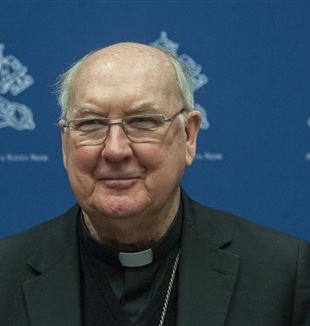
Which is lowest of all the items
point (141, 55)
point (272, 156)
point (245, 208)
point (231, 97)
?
point (245, 208)

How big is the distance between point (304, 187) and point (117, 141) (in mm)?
942

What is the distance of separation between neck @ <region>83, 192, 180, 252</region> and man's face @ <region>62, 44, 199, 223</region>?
4cm

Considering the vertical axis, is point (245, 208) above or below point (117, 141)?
below

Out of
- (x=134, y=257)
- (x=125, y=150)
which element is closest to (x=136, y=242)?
(x=134, y=257)

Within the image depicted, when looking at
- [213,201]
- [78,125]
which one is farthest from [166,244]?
[213,201]

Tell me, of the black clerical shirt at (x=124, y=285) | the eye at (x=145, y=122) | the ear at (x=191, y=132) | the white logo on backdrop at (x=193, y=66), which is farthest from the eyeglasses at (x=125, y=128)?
the white logo on backdrop at (x=193, y=66)

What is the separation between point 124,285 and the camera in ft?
5.33

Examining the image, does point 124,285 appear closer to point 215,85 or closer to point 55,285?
point 55,285

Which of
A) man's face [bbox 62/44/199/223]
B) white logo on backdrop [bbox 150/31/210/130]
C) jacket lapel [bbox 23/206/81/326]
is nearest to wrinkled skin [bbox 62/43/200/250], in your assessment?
man's face [bbox 62/44/199/223]

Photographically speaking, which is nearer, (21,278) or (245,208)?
(21,278)

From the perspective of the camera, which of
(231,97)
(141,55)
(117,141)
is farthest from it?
(231,97)

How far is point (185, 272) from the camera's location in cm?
160

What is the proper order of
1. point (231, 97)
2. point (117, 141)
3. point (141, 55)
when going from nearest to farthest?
point (117, 141) < point (141, 55) < point (231, 97)

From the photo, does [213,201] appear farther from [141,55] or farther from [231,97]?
[141,55]
